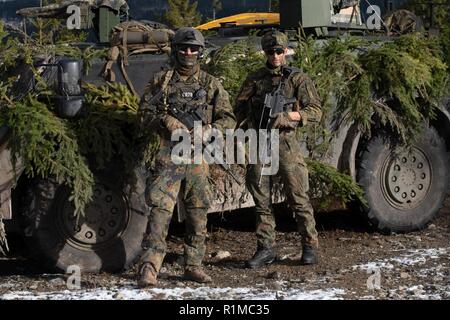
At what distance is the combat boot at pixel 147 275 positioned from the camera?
19.2 feet

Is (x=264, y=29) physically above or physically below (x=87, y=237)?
above

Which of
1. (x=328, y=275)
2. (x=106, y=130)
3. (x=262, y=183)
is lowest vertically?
(x=328, y=275)

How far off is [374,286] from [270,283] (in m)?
0.69

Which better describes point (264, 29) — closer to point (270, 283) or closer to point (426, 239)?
point (426, 239)

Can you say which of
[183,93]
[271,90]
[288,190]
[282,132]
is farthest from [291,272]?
[183,93]

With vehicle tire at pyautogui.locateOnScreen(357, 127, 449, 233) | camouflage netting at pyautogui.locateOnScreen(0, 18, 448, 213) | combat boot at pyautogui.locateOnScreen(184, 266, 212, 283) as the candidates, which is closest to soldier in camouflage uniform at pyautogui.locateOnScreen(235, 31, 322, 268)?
camouflage netting at pyautogui.locateOnScreen(0, 18, 448, 213)

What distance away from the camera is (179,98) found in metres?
6.02

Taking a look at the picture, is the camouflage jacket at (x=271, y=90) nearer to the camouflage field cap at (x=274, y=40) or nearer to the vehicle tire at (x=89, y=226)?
the camouflage field cap at (x=274, y=40)

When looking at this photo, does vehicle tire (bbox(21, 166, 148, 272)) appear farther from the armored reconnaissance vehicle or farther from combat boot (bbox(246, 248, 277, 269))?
combat boot (bbox(246, 248, 277, 269))

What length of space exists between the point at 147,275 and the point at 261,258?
3.61 feet

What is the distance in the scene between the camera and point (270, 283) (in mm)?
6109

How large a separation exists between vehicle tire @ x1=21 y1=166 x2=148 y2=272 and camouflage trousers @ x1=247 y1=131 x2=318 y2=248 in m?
0.84

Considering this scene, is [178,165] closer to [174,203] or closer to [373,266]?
[174,203]
